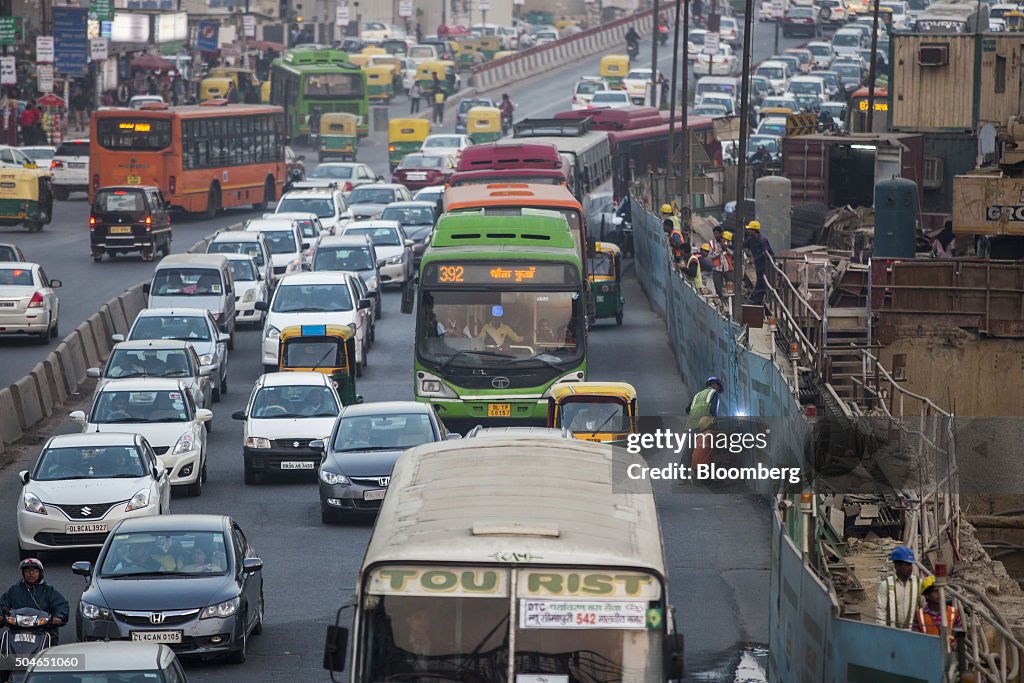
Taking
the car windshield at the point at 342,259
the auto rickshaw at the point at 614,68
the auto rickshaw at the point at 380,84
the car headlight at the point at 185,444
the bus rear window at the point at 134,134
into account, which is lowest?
the car headlight at the point at 185,444

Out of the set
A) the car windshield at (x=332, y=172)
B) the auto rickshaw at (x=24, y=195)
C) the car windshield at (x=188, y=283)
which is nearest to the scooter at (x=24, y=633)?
the car windshield at (x=188, y=283)

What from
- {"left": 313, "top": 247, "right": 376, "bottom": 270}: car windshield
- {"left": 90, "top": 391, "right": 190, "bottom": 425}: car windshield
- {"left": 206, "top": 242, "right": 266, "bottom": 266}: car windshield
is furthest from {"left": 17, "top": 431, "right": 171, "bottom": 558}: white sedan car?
{"left": 206, "top": 242, "right": 266, "bottom": 266}: car windshield

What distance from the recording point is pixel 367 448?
23312 millimetres

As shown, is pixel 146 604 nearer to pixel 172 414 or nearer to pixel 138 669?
pixel 138 669

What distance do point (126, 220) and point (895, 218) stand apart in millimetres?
21682

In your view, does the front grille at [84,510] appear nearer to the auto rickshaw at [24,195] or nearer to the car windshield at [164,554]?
the car windshield at [164,554]

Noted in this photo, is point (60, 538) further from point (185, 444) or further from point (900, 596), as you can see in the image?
point (900, 596)

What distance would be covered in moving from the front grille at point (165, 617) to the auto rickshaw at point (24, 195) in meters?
37.0

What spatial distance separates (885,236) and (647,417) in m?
5.90

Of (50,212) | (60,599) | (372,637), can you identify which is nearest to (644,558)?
(372,637)

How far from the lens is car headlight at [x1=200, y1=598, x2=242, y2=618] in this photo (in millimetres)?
16406

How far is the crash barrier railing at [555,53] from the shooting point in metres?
102

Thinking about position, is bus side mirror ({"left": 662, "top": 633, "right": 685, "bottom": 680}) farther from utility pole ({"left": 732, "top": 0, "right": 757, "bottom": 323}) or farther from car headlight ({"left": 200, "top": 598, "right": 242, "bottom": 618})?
Answer: utility pole ({"left": 732, "top": 0, "right": 757, "bottom": 323})

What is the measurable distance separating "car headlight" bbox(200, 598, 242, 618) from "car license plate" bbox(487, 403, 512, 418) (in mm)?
10305
